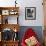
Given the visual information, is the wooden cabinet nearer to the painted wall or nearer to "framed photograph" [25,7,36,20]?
the painted wall

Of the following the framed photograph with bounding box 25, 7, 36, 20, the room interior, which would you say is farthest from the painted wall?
the framed photograph with bounding box 25, 7, 36, 20

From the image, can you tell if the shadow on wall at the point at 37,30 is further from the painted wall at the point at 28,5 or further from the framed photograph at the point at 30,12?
the framed photograph at the point at 30,12

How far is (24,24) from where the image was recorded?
5906 millimetres

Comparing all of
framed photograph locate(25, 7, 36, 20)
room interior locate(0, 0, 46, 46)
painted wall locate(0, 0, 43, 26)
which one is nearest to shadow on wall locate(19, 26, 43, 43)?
room interior locate(0, 0, 46, 46)

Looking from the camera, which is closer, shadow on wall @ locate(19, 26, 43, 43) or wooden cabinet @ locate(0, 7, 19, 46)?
wooden cabinet @ locate(0, 7, 19, 46)

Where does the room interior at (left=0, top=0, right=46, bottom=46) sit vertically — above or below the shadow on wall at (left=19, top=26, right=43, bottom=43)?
above

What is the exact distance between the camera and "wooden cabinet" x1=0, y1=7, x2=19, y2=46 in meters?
5.73

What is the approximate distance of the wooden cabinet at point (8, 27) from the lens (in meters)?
5.73

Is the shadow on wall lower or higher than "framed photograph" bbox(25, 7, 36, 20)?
lower

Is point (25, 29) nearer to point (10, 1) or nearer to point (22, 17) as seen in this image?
point (22, 17)

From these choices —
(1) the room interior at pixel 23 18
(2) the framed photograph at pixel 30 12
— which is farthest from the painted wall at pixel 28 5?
(2) the framed photograph at pixel 30 12

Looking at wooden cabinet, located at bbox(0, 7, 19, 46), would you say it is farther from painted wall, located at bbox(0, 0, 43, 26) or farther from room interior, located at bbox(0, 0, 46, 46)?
painted wall, located at bbox(0, 0, 43, 26)

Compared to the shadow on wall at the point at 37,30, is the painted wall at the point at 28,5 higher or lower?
higher

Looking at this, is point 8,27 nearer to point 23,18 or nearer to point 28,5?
point 23,18
